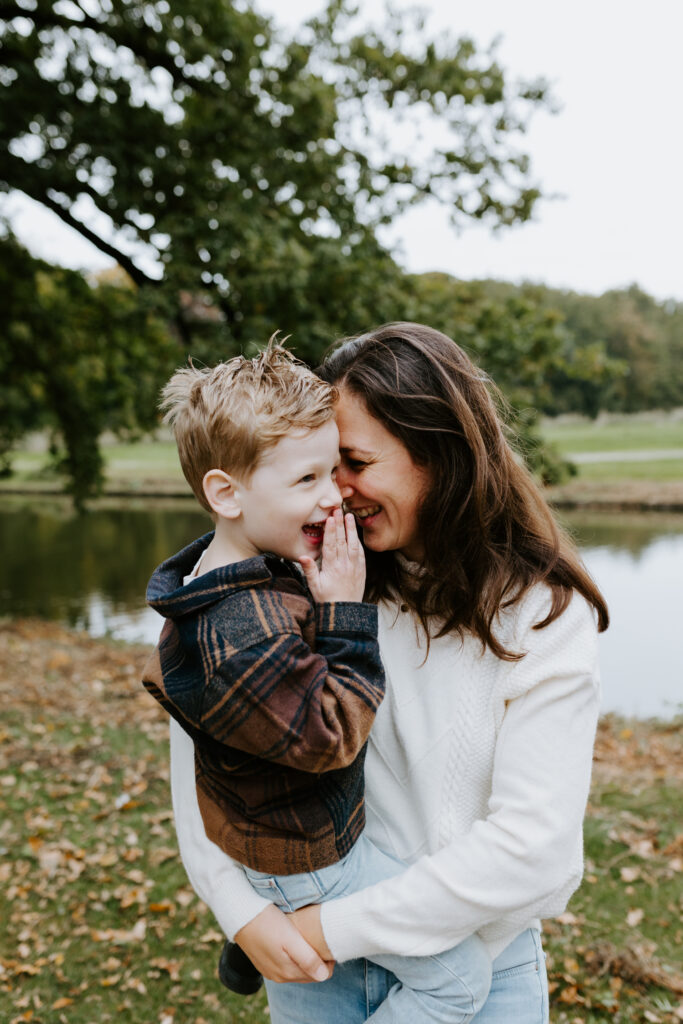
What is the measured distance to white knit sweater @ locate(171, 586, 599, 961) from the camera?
149 cm

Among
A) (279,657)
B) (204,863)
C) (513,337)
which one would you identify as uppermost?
(513,337)

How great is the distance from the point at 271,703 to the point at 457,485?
638 millimetres

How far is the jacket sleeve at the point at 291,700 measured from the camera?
4.91 feet

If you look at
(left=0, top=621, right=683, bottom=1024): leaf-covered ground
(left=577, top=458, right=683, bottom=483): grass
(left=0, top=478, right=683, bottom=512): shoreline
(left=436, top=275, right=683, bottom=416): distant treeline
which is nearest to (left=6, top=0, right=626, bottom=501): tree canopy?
(left=0, top=621, right=683, bottom=1024): leaf-covered ground

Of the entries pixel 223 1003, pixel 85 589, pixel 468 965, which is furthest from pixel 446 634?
pixel 85 589

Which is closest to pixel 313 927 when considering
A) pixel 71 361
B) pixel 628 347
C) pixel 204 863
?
pixel 204 863

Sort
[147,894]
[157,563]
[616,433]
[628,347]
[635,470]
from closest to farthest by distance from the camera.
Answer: [147,894] < [157,563] < [635,470] < [628,347] < [616,433]

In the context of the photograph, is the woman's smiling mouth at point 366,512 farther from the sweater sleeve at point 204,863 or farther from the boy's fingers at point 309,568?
the sweater sleeve at point 204,863

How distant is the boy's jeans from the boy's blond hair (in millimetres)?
863

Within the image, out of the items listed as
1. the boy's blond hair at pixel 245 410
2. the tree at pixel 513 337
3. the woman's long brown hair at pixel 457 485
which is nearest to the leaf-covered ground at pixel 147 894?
the woman's long brown hair at pixel 457 485

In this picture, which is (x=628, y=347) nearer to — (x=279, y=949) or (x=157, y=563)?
(x=157, y=563)

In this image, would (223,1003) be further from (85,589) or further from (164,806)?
(85,589)

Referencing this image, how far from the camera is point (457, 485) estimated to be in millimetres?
1780

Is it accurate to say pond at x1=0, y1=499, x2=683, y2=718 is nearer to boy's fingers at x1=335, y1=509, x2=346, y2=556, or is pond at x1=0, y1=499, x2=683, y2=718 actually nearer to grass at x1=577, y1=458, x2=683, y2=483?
boy's fingers at x1=335, y1=509, x2=346, y2=556
